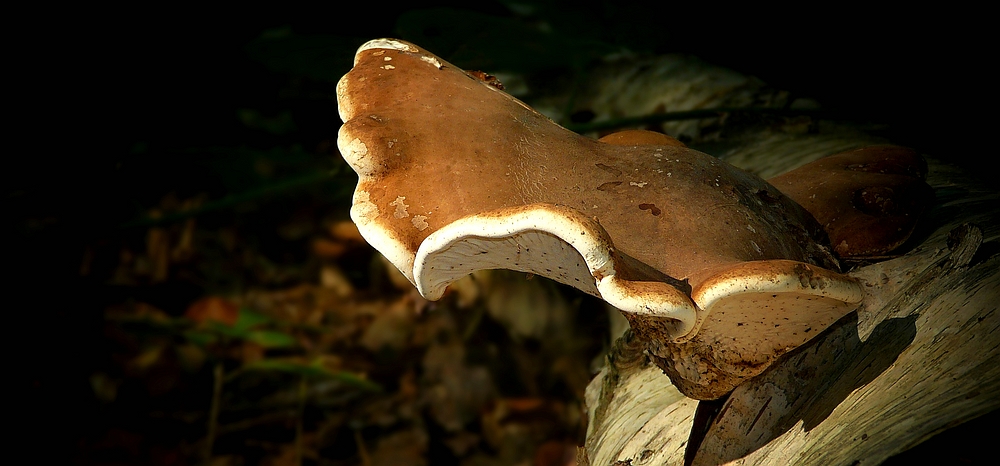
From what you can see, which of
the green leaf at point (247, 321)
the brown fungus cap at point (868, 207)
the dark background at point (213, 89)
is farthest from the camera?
the green leaf at point (247, 321)

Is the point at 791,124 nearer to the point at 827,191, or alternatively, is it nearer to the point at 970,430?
the point at 827,191

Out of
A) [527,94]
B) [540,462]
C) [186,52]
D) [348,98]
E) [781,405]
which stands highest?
[348,98]

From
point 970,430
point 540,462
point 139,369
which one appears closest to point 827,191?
point 970,430

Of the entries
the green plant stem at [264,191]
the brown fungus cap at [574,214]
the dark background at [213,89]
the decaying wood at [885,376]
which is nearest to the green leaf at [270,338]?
the dark background at [213,89]

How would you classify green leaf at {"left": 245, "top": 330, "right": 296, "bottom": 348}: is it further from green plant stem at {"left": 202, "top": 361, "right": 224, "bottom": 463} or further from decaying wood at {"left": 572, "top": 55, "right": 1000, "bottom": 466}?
decaying wood at {"left": 572, "top": 55, "right": 1000, "bottom": 466}

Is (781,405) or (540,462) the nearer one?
(781,405)

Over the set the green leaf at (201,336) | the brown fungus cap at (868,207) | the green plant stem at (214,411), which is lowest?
the green plant stem at (214,411)

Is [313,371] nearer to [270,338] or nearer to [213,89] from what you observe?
[270,338]

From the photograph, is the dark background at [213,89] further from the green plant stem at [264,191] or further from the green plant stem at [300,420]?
the green plant stem at [300,420]
